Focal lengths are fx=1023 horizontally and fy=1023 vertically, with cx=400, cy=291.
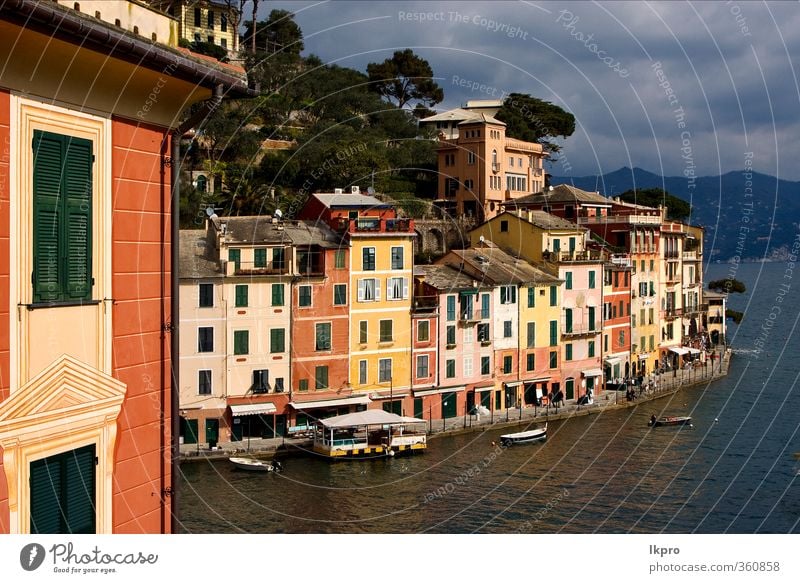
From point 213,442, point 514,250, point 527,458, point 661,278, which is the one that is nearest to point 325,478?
point 213,442

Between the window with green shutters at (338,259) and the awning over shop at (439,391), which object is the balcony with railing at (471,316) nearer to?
the awning over shop at (439,391)

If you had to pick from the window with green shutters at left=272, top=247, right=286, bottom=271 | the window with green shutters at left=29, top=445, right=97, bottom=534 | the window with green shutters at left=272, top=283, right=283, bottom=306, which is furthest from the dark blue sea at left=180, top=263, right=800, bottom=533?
the window with green shutters at left=29, top=445, right=97, bottom=534

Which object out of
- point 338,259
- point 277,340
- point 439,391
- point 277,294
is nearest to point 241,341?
point 277,340

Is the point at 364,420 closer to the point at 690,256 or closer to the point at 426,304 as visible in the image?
the point at 426,304

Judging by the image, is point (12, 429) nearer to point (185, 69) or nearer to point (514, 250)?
point (185, 69)

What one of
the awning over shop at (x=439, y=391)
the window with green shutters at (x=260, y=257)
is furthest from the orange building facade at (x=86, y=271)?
the awning over shop at (x=439, y=391)
